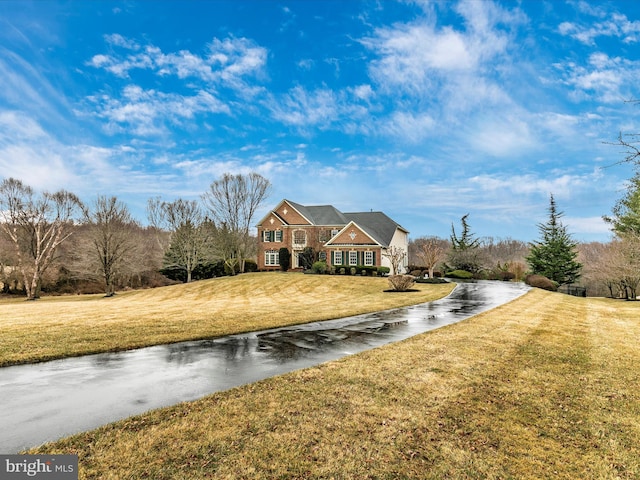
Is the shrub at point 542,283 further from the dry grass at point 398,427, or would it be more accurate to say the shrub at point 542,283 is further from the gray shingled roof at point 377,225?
the dry grass at point 398,427

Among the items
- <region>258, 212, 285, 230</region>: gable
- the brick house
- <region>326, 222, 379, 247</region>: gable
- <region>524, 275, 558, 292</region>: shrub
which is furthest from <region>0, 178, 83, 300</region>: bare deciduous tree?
<region>524, 275, 558, 292</region>: shrub

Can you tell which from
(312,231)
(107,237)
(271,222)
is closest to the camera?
(107,237)

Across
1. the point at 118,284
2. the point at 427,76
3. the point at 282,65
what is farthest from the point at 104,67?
the point at 118,284

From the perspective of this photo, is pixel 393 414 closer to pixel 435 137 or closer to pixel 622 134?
pixel 622 134

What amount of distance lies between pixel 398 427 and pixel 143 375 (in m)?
4.73

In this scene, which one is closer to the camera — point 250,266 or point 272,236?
point 272,236

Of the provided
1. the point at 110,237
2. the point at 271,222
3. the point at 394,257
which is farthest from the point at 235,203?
the point at 394,257

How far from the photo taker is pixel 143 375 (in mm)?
6047

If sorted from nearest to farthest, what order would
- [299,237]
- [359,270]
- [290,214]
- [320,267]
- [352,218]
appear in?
[359,270], [320,267], [299,237], [290,214], [352,218]

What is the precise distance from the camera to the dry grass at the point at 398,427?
3.28m

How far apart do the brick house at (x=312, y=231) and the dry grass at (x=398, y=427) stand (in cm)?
3542

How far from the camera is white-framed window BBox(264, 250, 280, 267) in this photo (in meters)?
45.7

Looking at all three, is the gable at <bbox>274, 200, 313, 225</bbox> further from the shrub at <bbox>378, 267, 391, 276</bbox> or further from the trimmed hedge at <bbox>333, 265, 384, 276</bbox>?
the shrub at <bbox>378, 267, 391, 276</bbox>

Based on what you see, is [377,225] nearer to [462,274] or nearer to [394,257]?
[462,274]
